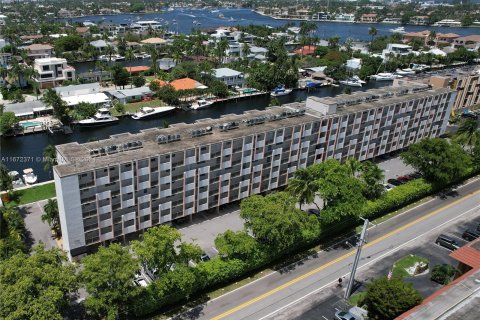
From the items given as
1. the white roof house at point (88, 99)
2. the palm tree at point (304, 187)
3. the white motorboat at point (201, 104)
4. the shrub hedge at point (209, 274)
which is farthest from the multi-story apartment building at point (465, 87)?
the white roof house at point (88, 99)

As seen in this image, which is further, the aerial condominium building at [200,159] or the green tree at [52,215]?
the green tree at [52,215]

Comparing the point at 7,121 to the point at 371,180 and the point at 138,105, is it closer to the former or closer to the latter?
the point at 138,105

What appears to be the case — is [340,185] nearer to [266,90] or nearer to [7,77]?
[266,90]

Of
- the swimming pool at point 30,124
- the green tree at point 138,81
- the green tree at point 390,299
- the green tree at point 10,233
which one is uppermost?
the green tree at point 390,299

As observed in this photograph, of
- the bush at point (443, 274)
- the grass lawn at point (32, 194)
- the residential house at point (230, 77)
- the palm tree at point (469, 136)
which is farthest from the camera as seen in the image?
the residential house at point (230, 77)

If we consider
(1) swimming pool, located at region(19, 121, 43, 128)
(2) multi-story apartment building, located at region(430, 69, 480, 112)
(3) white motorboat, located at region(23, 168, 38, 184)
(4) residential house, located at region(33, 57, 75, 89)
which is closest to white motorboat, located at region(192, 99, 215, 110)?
(1) swimming pool, located at region(19, 121, 43, 128)

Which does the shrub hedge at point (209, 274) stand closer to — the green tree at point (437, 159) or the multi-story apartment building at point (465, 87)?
the green tree at point (437, 159)

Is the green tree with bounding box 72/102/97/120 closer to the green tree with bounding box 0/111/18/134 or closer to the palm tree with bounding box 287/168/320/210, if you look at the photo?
the green tree with bounding box 0/111/18/134
